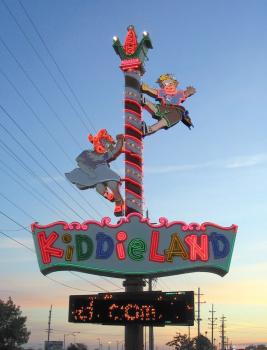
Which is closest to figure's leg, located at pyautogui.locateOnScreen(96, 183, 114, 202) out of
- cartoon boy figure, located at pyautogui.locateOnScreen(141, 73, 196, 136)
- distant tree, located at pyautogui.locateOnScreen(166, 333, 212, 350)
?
cartoon boy figure, located at pyautogui.locateOnScreen(141, 73, 196, 136)

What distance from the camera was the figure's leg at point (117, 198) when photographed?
2888 cm

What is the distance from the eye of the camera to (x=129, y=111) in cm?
3064

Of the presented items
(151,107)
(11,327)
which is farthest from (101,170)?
(11,327)

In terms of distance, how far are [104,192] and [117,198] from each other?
76cm

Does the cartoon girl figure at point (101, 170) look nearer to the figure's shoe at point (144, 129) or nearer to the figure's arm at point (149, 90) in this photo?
the figure's shoe at point (144, 129)

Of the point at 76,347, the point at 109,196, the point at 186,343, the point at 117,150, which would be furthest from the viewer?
the point at 186,343

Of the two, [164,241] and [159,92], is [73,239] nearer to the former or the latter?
[164,241]

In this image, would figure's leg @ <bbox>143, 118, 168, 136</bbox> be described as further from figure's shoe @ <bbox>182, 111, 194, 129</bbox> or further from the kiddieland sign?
the kiddieland sign

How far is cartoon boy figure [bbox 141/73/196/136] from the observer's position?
31150mm

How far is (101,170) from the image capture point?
2936 cm

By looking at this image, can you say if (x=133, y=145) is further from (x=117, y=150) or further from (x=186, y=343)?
(x=186, y=343)

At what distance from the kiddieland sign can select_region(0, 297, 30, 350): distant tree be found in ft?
127

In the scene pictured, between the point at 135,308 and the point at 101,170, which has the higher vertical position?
the point at 101,170

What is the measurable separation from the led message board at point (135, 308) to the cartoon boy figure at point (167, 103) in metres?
10.4
